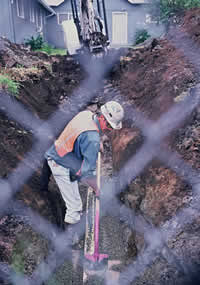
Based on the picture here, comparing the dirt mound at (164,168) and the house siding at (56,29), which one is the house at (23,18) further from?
the dirt mound at (164,168)

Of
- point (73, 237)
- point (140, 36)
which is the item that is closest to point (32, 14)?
point (140, 36)

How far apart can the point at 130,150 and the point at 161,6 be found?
584 inches

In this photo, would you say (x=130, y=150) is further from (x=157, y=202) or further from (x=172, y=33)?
(x=172, y=33)

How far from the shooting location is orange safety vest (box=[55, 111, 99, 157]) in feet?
9.61

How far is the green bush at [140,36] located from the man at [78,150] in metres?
13.6

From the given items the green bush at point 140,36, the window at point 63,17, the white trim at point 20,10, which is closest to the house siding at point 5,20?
the white trim at point 20,10

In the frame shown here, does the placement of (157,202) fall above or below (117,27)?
below

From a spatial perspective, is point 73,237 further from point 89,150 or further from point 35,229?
point 89,150

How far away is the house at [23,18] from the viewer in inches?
451

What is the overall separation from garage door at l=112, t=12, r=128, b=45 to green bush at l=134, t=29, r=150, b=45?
1.75 m

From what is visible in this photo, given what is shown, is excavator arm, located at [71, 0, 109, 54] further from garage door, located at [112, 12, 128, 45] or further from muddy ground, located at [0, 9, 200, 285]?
garage door, located at [112, 12, 128, 45]

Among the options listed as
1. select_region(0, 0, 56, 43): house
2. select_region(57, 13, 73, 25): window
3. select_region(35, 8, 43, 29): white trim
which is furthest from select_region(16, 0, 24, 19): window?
select_region(57, 13, 73, 25): window

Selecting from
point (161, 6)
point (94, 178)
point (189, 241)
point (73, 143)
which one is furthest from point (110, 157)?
point (161, 6)

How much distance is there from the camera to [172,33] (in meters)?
8.03
